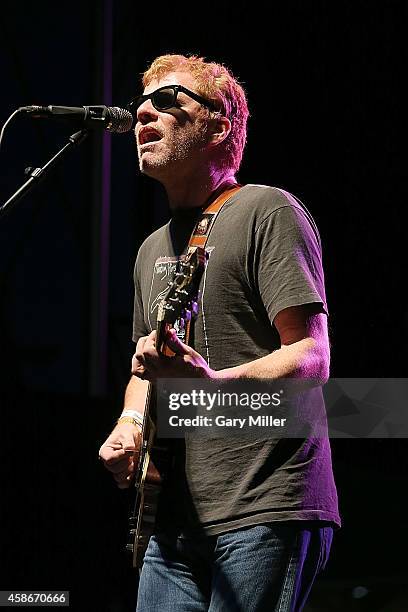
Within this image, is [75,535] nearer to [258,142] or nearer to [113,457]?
[113,457]

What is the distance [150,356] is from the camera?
1.52 metres

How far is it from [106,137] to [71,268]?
90 centimetres

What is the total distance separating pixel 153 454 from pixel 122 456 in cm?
12

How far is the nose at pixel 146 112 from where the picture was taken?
6.64 feet

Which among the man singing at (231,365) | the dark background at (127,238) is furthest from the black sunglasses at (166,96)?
the dark background at (127,238)

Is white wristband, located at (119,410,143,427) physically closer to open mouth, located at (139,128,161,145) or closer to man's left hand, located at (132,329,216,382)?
man's left hand, located at (132,329,216,382)

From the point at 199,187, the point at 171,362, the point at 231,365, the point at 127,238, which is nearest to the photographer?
the point at 171,362

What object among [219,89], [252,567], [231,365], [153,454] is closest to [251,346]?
[231,365]

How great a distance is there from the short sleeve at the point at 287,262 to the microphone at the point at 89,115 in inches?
21.4

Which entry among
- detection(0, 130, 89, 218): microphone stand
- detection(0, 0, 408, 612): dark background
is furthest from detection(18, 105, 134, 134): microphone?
detection(0, 0, 408, 612): dark background

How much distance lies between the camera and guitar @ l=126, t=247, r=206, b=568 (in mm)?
1671

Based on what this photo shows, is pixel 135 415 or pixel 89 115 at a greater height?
pixel 89 115

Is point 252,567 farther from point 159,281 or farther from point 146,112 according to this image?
point 146,112

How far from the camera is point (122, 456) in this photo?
1.92 metres
